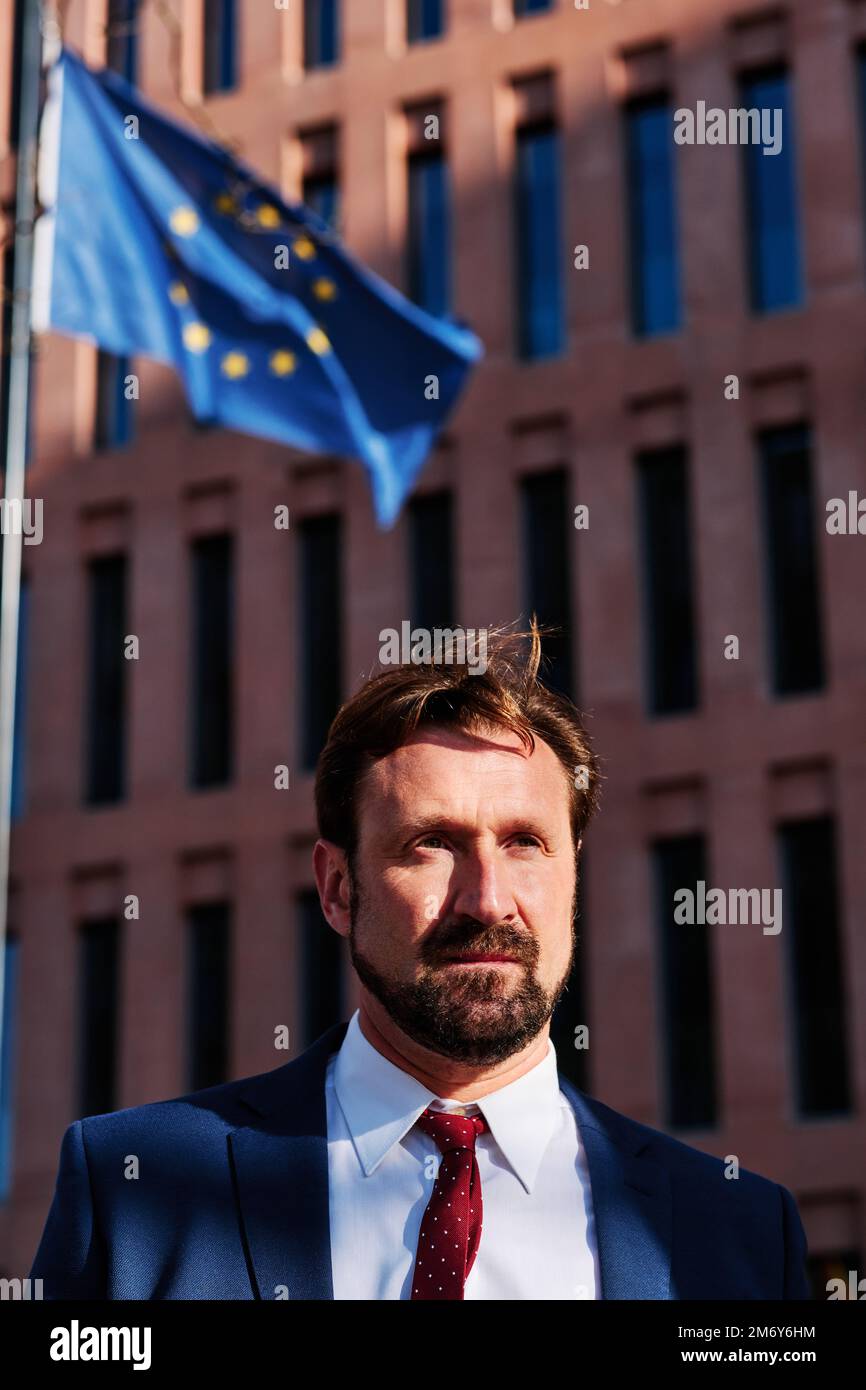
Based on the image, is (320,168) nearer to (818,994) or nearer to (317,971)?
(317,971)

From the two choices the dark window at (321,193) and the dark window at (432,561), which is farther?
the dark window at (321,193)

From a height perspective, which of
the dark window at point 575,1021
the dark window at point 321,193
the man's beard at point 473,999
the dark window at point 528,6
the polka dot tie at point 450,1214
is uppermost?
the dark window at point 528,6

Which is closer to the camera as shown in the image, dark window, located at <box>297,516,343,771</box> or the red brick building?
the red brick building

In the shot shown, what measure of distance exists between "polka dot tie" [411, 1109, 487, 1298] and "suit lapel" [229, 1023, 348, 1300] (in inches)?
5.8

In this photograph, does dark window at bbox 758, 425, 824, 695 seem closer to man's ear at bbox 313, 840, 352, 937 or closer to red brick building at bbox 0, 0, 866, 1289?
red brick building at bbox 0, 0, 866, 1289

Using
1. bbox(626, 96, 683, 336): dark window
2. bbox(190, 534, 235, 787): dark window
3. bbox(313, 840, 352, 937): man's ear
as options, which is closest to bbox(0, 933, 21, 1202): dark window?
bbox(190, 534, 235, 787): dark window

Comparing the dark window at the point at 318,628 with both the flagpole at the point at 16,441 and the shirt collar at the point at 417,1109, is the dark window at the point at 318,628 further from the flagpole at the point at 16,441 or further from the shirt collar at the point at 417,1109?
the shirt collar at the point at 417,1109

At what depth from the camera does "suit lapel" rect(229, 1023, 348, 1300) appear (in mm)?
3268

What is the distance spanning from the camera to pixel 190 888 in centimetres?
2498

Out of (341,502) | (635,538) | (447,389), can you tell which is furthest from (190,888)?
(447,389)

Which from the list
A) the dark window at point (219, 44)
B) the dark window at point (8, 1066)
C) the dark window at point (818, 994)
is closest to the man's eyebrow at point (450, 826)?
the dark window at point (818, 994)

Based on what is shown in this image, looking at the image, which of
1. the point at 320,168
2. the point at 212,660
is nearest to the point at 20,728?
the point at 212,660

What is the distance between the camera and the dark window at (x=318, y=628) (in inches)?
985

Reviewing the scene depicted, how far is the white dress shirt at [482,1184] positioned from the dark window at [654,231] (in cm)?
2165
